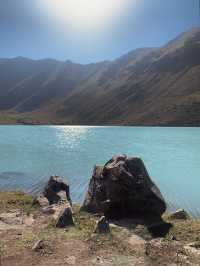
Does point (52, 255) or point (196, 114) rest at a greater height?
point (196, 114)

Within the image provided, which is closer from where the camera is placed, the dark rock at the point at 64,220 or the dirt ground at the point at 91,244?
the dirt ground at the point at 91,244

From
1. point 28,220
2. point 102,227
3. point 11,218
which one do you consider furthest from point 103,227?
point 11,218

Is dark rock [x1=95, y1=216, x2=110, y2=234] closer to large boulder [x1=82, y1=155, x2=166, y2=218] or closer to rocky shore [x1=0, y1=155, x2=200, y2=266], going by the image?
rocky shore [x1=0, y1=155, x2=200, y2=266]

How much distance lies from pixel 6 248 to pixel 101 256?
3381 millimetres

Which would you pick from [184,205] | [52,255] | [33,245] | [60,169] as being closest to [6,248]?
[33,245]

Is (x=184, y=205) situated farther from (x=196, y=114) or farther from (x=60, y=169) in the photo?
(x=196, y=114)

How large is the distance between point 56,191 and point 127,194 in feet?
18.7

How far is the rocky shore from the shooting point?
33.3 feet

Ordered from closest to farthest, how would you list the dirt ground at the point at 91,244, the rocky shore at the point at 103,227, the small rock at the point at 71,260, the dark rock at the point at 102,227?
1. the small rock at the point at 71,260
2. the dirt ground at the point at 91,244
3. the rocky shore at the point at 103,227
4. the dark rock at the point at 102,227

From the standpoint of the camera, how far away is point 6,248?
10.7 meters

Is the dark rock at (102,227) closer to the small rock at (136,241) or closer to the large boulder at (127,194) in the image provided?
the small rock at (136,241)

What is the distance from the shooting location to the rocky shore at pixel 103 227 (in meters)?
10.2

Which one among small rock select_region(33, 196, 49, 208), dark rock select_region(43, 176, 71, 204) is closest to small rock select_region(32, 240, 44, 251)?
small rock select_region(33, 196, 49, 208)

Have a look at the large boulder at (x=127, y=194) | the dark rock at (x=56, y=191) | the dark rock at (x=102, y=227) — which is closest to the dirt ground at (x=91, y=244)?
the dark rock at (x=102, y=227)
